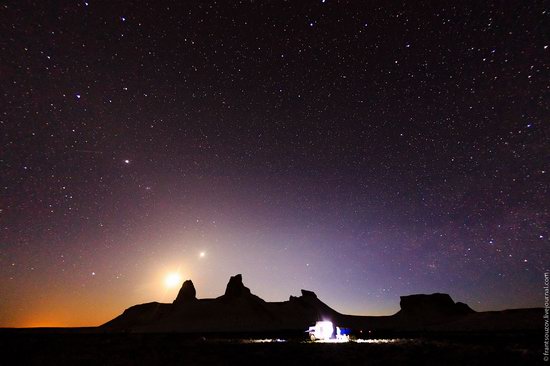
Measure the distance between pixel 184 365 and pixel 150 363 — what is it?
4.06m

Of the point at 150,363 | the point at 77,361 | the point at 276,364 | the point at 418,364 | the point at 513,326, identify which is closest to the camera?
the point at 418,364

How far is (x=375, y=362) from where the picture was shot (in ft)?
95.9

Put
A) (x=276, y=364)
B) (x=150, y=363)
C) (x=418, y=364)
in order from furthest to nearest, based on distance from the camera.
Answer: (x=150, y=363) → (x=276, y=364) → (x=418, y=364)

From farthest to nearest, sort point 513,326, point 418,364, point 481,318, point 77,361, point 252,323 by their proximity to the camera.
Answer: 1. point 252,323
2. point 481,318
3. point 513,326
4. point 77,361
5. point 418,364

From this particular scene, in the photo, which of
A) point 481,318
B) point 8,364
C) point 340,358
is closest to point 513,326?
point 481,318

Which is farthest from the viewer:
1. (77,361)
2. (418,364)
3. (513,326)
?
(513,326)

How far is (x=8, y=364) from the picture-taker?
3609 centimetres

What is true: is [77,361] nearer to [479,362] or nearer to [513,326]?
[479,362]

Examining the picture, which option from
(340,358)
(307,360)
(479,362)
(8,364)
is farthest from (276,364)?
(8,364)

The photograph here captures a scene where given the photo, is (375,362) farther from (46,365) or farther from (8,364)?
(8,364)

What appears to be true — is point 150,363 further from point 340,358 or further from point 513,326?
point 513,326

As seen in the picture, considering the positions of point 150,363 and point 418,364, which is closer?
point 418,364

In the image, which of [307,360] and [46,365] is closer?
[307,360]

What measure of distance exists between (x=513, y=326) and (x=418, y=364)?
11318 cm
